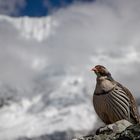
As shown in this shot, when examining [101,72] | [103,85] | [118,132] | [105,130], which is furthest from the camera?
[101,72]

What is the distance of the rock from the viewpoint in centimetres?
1156

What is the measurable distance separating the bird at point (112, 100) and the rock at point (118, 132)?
0.36 meters

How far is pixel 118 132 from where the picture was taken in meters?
12.3

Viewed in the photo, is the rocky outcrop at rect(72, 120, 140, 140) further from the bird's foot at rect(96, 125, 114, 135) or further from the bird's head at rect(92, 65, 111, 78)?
the bird's head at rect(92, 65, 111, 78)

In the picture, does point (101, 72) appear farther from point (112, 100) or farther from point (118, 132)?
point (118, 132)

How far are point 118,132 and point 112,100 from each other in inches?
38.9

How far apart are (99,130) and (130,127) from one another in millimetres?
865

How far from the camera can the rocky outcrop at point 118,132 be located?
37.8 feet

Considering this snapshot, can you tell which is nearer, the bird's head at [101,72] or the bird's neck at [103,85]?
the bird's neck at [103,85]

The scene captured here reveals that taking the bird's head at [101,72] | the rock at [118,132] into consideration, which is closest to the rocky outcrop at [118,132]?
the rock at [118,132]

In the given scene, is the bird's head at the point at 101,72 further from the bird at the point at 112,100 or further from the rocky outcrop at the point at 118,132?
the rocky outcrop at the point at 118,132

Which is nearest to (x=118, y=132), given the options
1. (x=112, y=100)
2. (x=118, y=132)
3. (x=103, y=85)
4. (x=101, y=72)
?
(x=118, y=132)

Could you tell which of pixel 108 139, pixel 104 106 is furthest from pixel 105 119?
pixel 108 139

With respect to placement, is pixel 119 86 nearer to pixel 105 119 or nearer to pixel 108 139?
pixel 105 119
